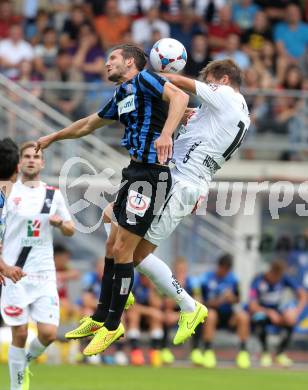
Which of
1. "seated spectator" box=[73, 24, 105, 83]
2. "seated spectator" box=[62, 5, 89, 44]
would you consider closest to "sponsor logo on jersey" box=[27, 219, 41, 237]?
"seated spectator" box=[73, 24, 105, 83]

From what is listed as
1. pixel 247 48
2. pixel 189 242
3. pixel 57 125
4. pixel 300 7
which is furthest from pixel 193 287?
pixel 300 7

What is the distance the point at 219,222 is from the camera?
1939 centimetres

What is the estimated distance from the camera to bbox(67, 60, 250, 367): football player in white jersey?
10.5 meters

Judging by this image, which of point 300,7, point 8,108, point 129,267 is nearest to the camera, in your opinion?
point 129,267

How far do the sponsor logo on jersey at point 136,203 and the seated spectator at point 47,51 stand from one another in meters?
9.07

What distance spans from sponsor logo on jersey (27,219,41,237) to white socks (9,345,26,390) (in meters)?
1.24

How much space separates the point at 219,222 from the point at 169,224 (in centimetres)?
895

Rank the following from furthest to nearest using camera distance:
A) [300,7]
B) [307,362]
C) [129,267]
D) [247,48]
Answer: [300,7], [247,48], [307,362], [129,267]

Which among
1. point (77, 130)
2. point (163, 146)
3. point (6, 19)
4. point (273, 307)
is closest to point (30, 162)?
point (77, 130)

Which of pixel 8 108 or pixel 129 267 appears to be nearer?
pixel 129 267

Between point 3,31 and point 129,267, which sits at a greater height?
point 3,31

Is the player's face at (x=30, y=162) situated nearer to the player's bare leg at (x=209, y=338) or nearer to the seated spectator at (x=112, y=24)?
the player's bare leg at (x=209, y=338)

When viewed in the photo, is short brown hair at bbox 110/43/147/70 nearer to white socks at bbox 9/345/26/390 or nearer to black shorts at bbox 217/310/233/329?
white socks at bbox 9/345/26/390

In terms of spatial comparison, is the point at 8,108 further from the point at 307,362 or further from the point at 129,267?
the point at 129,267
